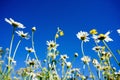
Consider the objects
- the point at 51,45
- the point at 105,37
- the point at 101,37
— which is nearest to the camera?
the point at 101,37

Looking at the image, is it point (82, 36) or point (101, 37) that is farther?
point (82, 36)

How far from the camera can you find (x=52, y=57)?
441 centimetres

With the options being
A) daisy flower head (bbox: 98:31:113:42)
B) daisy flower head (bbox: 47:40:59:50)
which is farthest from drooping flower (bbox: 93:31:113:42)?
daisy flower head (bbox: 47:40:59:50)

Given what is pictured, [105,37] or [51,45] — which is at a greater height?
[51,45]

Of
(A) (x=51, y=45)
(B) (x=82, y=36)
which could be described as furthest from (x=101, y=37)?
(A) (x=51, y=45)

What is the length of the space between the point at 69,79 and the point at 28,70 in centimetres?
68

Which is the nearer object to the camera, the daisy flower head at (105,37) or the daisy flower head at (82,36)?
the daisy flower head at (105,37)

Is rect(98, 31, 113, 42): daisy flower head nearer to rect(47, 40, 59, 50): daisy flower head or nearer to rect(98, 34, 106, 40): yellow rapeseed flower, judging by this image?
rect(98, 34, 106, 40): yellow rapeseed flower

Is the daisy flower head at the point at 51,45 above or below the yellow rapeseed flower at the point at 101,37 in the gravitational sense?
above

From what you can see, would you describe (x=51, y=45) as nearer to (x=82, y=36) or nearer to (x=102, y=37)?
(x=82, y=36)

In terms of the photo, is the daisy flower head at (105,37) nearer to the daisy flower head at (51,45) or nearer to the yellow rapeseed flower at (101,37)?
the yellow rapeseed flower at (101,37)

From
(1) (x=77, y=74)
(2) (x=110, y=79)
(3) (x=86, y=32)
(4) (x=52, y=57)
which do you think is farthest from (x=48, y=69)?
(1) (x=77, y=74)

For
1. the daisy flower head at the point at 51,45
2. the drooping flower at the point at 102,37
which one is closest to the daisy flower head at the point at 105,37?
the drooping flower at the point at 102,37

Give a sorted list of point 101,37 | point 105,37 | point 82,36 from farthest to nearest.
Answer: point 82,36 → point 105,37 → point 101,37
